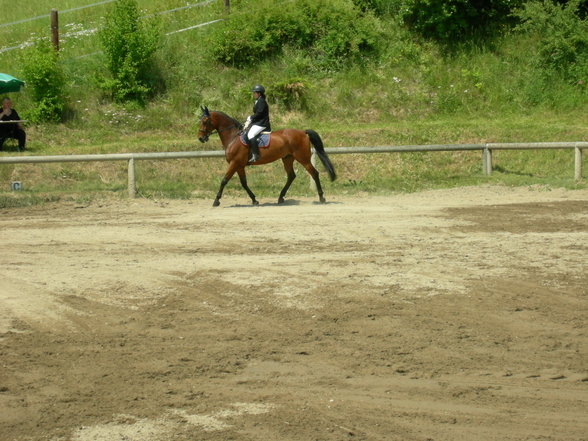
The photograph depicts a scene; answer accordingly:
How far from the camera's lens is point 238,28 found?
30.0 m

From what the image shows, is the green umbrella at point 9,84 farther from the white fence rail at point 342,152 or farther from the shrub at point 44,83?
the white fence rail at point 342,152

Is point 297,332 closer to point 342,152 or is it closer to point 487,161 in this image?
point 342,152

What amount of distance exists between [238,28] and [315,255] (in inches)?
783

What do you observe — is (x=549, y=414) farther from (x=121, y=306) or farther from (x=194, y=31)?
(x=194, y=31)

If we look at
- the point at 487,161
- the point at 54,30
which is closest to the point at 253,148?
the point at 487,161

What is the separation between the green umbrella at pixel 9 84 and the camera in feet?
Answer: 81.8

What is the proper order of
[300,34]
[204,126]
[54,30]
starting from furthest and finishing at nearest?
1. [300,34]
2. [54,30]
3. [204,126]

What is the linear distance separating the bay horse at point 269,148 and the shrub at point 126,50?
32.7 ft

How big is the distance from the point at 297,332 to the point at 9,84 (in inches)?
766

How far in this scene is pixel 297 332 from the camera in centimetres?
822

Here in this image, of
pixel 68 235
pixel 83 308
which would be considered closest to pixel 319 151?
pixel 68 235

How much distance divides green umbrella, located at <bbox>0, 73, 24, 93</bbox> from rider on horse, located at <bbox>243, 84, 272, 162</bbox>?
10.0m

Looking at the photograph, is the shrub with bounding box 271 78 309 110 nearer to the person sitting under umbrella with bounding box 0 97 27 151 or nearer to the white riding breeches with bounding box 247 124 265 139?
the person sitting under umbrella with bounding box 0 97 27 151

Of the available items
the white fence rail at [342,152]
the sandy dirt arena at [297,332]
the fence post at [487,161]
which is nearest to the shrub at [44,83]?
the white fence rail at [342,152]
